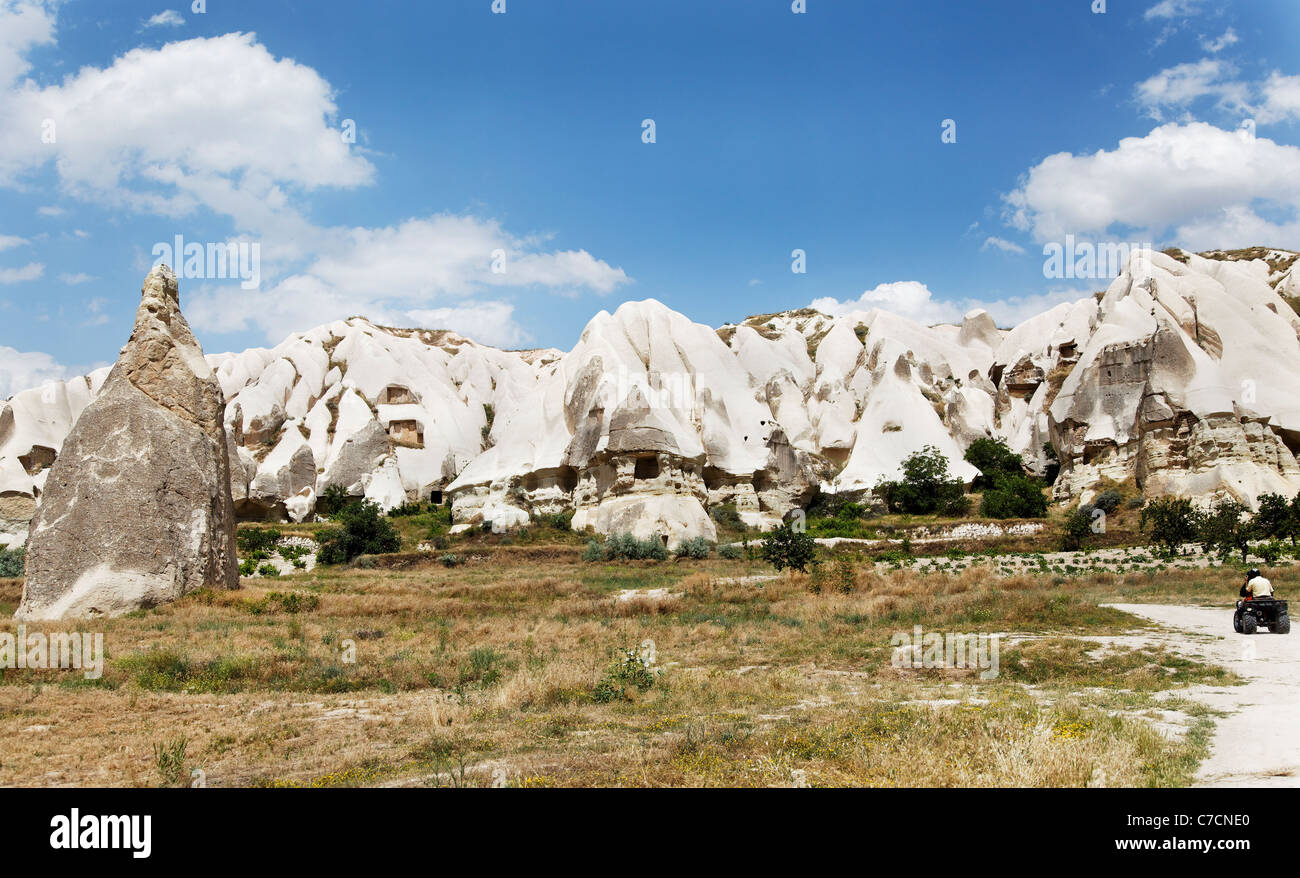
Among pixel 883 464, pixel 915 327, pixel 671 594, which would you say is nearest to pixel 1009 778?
pixel 671 594

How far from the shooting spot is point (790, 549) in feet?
68.9

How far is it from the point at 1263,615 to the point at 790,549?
11164 mm

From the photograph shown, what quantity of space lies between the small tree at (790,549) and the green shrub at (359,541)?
1474 cm

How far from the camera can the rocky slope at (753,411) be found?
33.7 metres

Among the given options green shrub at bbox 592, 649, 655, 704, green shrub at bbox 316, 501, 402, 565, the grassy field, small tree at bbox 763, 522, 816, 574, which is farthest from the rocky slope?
green shrub at bbox 592, 649, 655, 704

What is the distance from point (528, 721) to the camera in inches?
274

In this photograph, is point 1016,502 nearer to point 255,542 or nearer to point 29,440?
point 255,542

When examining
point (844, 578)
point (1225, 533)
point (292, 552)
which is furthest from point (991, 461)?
point (292, 552)

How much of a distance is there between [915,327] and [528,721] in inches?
2433

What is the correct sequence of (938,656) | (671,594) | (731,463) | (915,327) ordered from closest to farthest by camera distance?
(938,656) → (671,594) → (731,463) → (915,327)

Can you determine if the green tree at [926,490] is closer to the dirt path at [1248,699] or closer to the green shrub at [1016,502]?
the green shrub at [1016,502]
